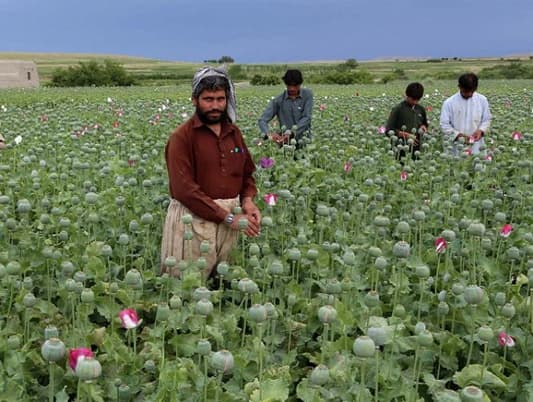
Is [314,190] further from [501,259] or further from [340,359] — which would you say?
[340,359]

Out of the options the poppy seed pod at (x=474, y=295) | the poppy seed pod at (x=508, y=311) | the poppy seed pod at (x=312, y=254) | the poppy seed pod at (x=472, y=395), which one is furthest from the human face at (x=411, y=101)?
the poppy seed pod at (x=472, y=395)

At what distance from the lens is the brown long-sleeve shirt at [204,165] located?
3.98 metres

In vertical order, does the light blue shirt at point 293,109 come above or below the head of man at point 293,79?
below

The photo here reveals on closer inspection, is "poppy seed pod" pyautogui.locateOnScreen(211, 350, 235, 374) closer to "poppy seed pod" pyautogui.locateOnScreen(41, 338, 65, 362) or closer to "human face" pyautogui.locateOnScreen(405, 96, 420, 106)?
"poppy seed pod" pyautogui.locateOnScreen(41, 338, 65, 362)

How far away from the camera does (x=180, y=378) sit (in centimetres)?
245

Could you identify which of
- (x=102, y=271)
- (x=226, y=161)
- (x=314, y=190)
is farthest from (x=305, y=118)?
(x=102, y=271)

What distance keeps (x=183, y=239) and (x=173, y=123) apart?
6.60m

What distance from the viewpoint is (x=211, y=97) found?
3.95 meters

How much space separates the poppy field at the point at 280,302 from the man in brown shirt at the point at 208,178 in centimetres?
16

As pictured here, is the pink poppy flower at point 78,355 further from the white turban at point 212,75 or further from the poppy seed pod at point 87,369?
the white turban at point 212,75

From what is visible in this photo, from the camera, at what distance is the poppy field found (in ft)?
8.50

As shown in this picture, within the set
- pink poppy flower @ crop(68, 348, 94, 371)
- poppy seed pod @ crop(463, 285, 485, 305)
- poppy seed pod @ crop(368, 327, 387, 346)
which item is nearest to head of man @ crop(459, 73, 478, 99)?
poppy seed pod @ crop(463, 285, 485, 305)

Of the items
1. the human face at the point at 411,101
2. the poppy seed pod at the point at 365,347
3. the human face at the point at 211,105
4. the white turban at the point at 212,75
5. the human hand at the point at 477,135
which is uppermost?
the white turban at the point at 212,75

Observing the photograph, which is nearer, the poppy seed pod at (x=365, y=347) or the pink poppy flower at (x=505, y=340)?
the poppy seed pod at (x=365, y=347)
